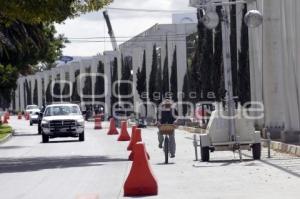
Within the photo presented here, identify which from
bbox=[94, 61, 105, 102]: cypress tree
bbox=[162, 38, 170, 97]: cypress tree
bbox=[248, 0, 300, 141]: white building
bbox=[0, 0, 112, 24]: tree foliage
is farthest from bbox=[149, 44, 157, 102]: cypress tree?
bbox=[0, 0, 112, 24]: tree foliage

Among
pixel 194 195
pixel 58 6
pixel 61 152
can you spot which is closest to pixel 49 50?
pixel 61 152

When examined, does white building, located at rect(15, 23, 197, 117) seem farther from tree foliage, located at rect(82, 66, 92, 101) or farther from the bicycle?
the bicycle

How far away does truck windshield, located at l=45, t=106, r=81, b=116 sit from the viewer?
38.3 m

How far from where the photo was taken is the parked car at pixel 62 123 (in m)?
36.9

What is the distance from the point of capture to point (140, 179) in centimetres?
1416

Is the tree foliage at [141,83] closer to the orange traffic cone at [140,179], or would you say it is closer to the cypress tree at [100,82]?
the cypress tree at [100,82]

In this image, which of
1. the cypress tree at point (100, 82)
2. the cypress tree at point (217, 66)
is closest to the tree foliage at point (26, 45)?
the cypress tree at point (217, 66)

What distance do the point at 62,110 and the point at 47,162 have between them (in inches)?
537

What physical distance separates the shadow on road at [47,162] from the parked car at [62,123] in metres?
9.58

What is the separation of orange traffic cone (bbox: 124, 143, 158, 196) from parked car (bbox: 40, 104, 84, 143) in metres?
22.9

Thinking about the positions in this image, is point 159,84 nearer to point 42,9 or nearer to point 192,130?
point 192,130

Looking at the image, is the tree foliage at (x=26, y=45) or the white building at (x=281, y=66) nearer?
the white building at (x=281, y=66)

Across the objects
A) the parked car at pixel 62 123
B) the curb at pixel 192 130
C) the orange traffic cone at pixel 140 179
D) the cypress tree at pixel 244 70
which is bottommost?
the orange traffic cone at pixel 140 179

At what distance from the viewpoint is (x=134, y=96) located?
87438 mm
